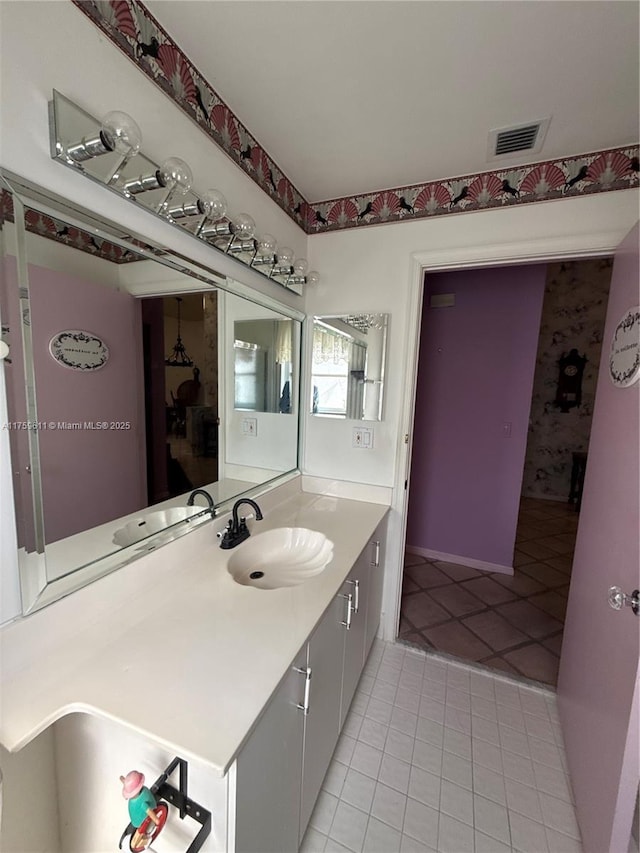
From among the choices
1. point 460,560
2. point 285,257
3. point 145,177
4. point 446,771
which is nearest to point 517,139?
point 285,257

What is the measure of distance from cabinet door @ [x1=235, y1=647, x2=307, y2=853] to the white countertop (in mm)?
70

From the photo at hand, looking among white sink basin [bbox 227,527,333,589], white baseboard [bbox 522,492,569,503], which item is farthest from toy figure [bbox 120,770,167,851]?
white baseboard [bbox 522,492,569,503]

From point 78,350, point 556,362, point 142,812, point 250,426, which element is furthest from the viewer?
point 556,362

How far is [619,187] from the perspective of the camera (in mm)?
1410

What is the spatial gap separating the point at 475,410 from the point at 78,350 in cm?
272

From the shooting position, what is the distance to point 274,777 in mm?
831

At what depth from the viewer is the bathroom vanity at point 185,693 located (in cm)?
68

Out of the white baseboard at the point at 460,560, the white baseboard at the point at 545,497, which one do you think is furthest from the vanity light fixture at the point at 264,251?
the white baseboard at the point at 545,497

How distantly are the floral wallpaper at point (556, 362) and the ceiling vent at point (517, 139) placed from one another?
3.72 m

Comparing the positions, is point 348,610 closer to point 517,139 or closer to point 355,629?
point 355,629

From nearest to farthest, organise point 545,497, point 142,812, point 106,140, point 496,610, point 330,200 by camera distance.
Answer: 1. point 142,812
2. point 106,140
3. point 330,200
4. point 496,610
5. point 545,497

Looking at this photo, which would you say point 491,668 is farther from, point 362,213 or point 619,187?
point 362,213

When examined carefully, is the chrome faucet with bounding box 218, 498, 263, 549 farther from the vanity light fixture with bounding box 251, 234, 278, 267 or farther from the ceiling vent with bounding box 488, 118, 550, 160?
the ceiling vent with bounding box 488, 118, 550, 160

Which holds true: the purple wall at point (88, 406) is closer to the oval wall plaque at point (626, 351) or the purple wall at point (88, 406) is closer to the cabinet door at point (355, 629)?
the cabinet door at point (355, 629)
